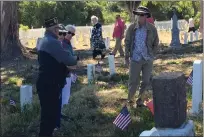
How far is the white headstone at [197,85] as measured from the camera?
805 centimetres

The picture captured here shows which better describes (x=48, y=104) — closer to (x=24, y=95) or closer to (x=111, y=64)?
(x=24, y=95)

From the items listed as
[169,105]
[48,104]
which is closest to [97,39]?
[48,104]

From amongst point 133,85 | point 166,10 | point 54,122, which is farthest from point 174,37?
point 166,10

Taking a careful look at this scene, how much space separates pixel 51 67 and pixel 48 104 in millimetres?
544

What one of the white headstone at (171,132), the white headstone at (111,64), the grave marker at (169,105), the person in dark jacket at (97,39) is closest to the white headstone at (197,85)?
the grave marker at (169,105)

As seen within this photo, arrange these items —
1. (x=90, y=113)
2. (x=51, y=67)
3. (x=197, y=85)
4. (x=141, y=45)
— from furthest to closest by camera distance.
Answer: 1. (x=90, y=113)
2. (x=141, y=45)
3. (x=197, y=85)
4. (x=51, y=67)

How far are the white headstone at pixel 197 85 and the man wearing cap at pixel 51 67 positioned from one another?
2.14 metres

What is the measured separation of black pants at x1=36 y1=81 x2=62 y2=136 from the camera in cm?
703

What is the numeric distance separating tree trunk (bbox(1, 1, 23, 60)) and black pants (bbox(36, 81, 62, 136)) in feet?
41.1

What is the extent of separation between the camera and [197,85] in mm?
8227

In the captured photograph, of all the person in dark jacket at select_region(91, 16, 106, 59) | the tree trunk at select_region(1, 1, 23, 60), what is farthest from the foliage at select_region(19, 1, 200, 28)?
the person in dark jacket at select_region(91, 16, 106, 59)

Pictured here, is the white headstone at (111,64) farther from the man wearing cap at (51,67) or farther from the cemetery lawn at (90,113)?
the man wearing cap at (51,67)

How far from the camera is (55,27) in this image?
7.10 metres

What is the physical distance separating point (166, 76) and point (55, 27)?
181 centimetres
